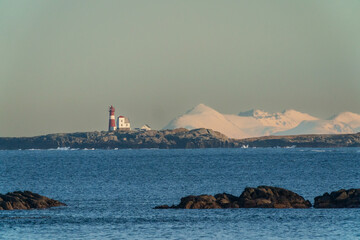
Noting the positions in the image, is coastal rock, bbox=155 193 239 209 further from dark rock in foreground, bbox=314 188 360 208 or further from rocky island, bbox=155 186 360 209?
dark rock in foreground, bbox=314 188 360 208

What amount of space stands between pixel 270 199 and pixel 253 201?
5.09ft

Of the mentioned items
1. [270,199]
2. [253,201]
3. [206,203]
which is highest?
[270,199]

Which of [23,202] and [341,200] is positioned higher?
[23,202]

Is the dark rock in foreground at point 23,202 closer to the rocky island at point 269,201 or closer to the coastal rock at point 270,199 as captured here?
the rocky island at point 269,201

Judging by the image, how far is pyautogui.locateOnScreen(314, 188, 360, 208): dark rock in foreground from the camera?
55.3m

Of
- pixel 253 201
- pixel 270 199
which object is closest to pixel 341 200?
pixel 270 199

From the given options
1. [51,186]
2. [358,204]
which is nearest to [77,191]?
[51,186]

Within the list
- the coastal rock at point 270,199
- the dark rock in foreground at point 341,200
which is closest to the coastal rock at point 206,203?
the coastal rock at point 270,199

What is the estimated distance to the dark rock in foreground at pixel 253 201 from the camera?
185 feet

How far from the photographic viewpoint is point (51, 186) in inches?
3342

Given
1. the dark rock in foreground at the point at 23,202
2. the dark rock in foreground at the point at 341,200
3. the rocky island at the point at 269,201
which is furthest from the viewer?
the rocky island at the point at 269,201

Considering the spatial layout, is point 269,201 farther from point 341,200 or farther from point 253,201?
point 341,200

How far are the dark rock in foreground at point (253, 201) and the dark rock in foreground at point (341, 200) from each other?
1.07m

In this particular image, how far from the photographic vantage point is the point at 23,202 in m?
56.6
